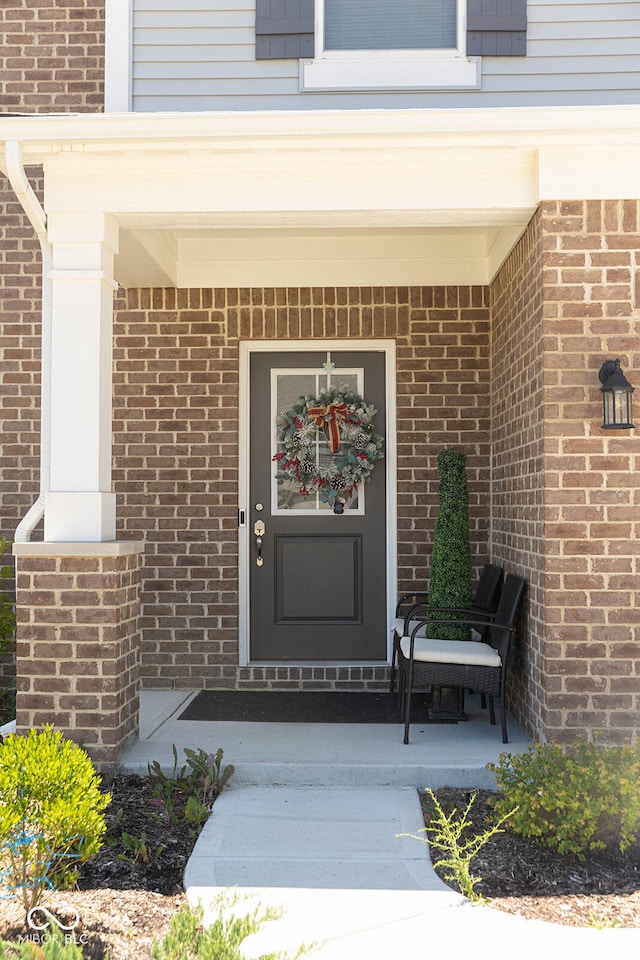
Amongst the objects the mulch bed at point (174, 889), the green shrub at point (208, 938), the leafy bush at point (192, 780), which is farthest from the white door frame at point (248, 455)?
the green shrub at point (208, 938)

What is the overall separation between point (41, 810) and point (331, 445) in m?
3.56

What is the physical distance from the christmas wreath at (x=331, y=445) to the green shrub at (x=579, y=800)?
2.75 m

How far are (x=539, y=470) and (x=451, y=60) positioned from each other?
2185 millimetres

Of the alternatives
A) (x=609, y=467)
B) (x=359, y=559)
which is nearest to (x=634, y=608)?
(x=609, y=467)

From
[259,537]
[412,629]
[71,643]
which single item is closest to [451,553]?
[412,629]

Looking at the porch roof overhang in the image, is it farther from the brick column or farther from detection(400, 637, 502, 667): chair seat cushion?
detection(400, 637, 502, 667): chair seat cushion

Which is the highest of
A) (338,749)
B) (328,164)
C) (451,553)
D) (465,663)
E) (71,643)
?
(328,164)

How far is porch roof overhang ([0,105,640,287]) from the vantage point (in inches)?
161

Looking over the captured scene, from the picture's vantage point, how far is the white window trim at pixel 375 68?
4.58m

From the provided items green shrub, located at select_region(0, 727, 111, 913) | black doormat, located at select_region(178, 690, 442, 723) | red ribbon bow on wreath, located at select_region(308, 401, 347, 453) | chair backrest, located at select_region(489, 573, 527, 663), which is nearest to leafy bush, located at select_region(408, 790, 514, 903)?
Answer: chair backrest, located at select_region(489, 573, 527, 663)

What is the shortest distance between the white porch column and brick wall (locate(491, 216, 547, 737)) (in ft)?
7.08

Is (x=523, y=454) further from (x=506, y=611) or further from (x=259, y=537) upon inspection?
(x=259, y=537)

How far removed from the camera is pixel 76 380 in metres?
4.33

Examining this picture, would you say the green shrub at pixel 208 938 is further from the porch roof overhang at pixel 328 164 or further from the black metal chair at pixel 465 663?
the porch roof overhang at pixel 328 164
